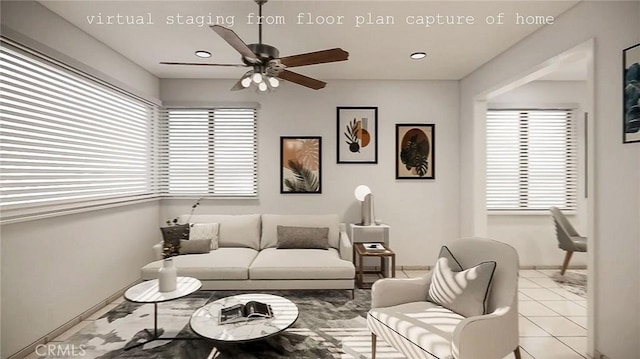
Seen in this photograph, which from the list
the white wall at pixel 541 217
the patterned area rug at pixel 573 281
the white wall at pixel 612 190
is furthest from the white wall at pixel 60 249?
the patterned area rug at pixel 573 281

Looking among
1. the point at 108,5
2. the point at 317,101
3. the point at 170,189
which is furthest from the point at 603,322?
the point at 170,189

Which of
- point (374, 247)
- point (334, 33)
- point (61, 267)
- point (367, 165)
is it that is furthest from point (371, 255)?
point (61, 267)

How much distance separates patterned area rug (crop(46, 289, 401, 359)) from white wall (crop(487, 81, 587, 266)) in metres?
2.74

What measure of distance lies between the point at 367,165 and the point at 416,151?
0.74 meters

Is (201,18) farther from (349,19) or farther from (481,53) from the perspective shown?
(481,53)

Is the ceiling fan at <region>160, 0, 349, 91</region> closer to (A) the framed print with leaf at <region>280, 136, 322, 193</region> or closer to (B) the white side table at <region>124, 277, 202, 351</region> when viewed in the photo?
(B) the white side table at <region>124, 277, 202, 351</region>

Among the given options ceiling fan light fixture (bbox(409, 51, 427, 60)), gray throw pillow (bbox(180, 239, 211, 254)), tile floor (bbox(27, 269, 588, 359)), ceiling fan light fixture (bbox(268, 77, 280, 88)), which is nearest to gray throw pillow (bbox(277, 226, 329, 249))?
gray throw pillow (bbox(180, 239, 211, 254))

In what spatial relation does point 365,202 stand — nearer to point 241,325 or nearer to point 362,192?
point 362,192

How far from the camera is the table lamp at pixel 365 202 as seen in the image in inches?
166

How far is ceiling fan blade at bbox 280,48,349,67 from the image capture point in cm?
223

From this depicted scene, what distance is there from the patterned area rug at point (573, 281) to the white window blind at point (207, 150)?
4153mm

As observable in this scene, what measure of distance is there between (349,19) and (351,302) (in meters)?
2.79

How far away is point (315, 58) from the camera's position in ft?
7.52

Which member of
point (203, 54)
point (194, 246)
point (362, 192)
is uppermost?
point (203, 54)
